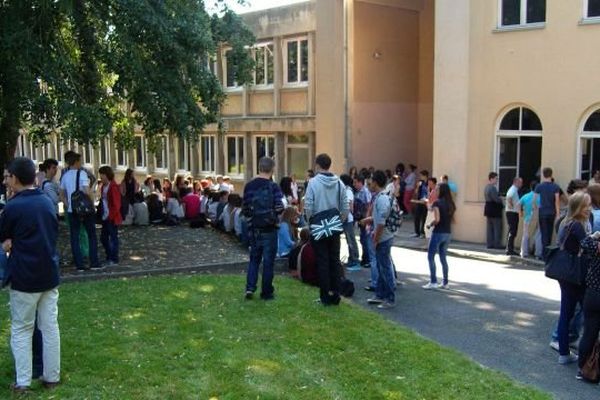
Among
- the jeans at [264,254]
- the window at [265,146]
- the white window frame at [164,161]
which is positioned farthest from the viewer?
the white window frame at [164,161]

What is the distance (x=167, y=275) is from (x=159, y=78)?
416 centimetres

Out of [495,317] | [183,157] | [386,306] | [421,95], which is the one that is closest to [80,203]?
[386,306]

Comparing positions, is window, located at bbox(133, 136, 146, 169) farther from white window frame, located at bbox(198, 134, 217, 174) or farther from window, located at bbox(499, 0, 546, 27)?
window, located at bbox(499, 0, 546, 27)

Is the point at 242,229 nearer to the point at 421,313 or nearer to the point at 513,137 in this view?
the point at 421,313

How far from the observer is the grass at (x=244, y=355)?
587cm

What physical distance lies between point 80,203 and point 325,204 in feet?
15.4

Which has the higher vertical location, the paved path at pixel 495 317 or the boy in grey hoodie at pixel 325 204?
the boy in grey hoodie at pixel 325 204

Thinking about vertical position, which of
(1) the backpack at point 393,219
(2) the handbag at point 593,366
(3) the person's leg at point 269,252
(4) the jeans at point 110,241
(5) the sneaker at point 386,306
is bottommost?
(5) the sneaker at point 386,306

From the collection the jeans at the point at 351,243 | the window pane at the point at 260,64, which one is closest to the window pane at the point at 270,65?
the window pane at the point at 260,64

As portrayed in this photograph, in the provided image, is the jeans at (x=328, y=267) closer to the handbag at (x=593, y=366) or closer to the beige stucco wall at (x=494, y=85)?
the handbag at (x=593, y=366)

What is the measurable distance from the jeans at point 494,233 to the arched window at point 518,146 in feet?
3.84

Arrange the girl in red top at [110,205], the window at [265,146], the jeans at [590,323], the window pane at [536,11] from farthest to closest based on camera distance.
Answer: the window at [265,146] → the window pane at [536,11] → the girl in red top at [110,205] → the jeans at [590,323]

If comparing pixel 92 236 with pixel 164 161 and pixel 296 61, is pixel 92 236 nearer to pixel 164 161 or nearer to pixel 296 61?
pixel 296 61

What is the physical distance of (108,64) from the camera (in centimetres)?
1298
